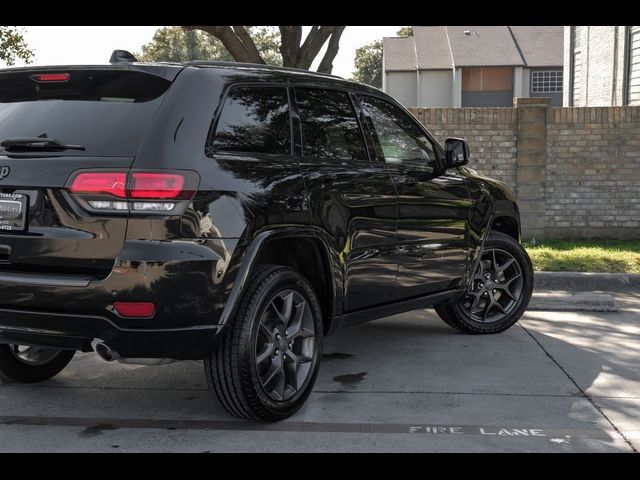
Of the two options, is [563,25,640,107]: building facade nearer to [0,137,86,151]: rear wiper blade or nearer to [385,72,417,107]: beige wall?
[0,137,86,151]: rear wiper blade

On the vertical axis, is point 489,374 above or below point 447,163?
below

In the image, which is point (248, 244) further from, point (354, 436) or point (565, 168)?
point (565, 168)

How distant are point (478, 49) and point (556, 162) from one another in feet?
122

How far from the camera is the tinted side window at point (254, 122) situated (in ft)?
14.2

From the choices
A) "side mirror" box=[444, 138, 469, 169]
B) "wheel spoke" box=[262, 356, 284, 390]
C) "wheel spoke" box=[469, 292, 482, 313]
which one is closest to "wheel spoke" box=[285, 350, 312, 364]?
"wheel spoke" box=[262, 356, 284, 390]

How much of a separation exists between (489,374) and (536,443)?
1.38 m

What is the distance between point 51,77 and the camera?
14.2ft

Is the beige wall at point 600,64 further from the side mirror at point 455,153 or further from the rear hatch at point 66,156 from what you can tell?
the rear hatch at point 66,156

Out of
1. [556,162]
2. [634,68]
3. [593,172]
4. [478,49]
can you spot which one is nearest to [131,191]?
[556,162]

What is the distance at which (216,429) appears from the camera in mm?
4410

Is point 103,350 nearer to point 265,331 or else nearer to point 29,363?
point 265,331

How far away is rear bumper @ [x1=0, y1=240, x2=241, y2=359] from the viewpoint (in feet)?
12.6
